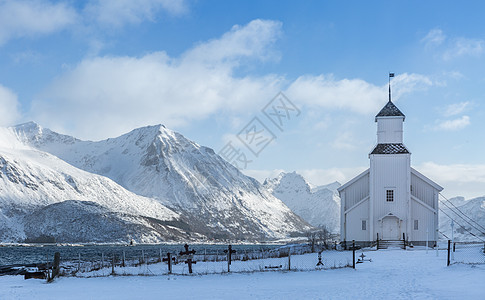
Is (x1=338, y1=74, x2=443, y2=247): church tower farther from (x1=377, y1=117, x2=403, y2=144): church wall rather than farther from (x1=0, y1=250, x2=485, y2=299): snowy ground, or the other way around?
(x1=0, y1=250, x2=485, y2=299): snowy ground

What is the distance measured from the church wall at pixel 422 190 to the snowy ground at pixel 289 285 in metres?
29.8

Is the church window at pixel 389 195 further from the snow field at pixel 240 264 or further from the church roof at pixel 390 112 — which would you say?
the snow field at pixel 240 264

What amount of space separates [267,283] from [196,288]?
159 inches

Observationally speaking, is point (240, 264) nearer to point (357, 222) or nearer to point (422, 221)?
point (357, 222)

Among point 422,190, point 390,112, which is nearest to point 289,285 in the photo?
point 422,190

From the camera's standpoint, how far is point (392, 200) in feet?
211

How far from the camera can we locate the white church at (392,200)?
2510 inches

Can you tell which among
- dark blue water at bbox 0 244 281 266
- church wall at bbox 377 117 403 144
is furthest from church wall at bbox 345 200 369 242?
dark blue water at bbox 0 244 281 266

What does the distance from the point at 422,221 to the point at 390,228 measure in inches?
162

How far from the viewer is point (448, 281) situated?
28.6 metres

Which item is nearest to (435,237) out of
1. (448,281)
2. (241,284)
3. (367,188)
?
(367,188)

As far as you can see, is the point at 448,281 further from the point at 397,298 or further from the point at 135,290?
the point at 135,290

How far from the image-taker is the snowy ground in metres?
25.2

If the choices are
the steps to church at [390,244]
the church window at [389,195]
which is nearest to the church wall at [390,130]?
the church window at [389,195]
